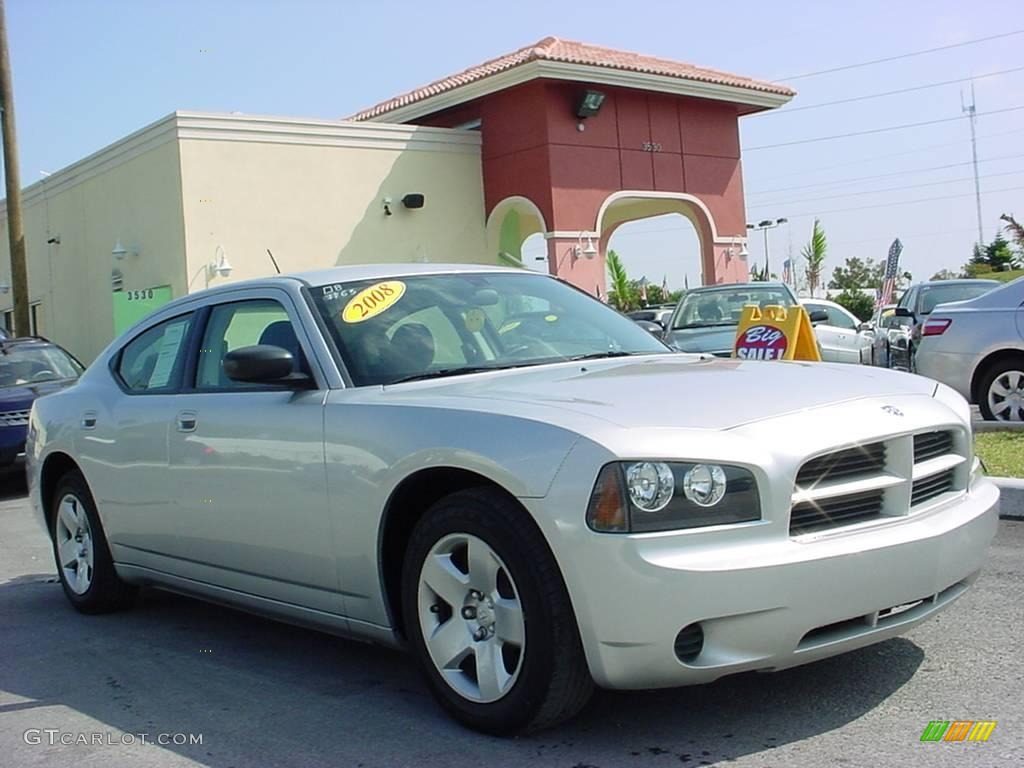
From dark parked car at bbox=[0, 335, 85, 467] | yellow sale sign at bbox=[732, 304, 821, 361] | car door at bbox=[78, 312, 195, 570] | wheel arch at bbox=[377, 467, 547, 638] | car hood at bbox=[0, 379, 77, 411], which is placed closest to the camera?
wheel arch at bbox=[377, 467, 547, 638]

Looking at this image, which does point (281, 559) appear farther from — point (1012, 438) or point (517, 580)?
point (1012, 438)

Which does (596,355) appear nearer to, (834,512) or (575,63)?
(834,512)

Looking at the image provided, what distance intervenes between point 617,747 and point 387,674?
1.28m

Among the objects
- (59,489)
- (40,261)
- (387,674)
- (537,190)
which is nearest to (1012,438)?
(387,674)

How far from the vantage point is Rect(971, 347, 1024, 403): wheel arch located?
1012cm

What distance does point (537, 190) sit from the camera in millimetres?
Answer: 21703

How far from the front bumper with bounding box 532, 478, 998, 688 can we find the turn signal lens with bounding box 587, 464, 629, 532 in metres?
0.04

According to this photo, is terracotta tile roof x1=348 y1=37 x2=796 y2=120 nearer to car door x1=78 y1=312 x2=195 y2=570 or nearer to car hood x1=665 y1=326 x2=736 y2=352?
car hood x1=665 y1=326 x2=736 y2=352

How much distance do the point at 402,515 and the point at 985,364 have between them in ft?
25.3

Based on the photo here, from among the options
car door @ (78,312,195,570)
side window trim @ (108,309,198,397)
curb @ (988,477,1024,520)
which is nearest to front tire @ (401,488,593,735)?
car door @ (78,312,195,570)

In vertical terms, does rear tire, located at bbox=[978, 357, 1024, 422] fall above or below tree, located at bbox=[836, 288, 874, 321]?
below

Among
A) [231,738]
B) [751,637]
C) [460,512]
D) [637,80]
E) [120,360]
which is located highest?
[637,80]

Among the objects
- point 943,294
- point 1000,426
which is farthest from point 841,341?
point 1000,426

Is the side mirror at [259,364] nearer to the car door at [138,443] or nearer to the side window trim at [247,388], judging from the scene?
the side window trim at [247,388]
